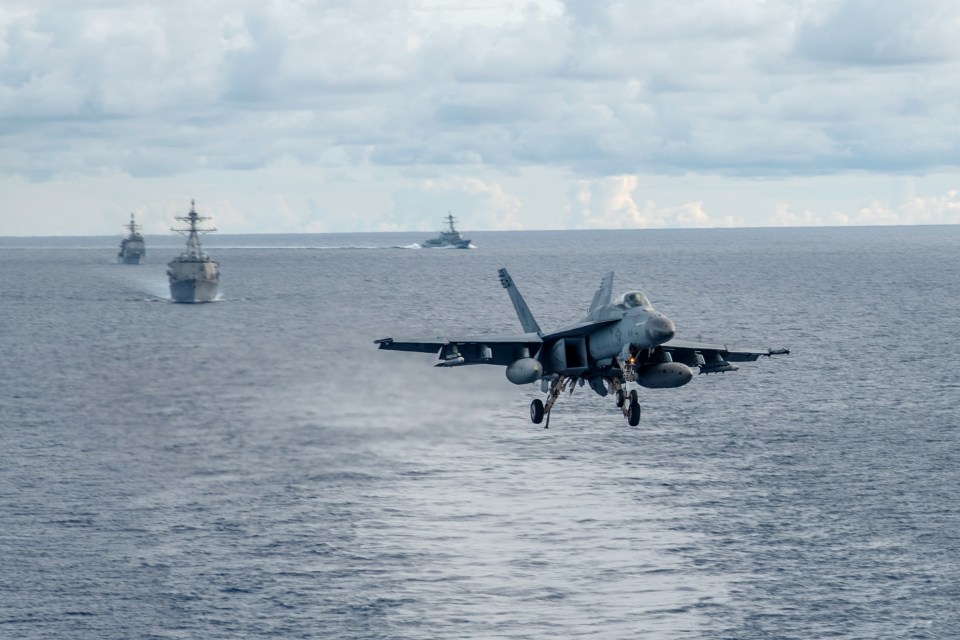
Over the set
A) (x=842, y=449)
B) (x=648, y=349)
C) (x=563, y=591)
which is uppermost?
(x=648, y=349)

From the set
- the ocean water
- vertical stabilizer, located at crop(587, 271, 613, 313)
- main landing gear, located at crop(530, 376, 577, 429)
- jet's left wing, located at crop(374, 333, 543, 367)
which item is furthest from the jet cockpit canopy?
the ocean water

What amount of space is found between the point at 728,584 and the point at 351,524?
3141cm

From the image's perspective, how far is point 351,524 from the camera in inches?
3912

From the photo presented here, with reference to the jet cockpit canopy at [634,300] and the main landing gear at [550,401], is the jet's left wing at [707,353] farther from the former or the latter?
the main landing gear at [550,401]

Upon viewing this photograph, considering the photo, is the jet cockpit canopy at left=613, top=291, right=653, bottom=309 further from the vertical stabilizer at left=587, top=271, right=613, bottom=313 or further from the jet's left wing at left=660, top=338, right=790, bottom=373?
the jet's left wing at left=660, top=338, right=790, bottom=373

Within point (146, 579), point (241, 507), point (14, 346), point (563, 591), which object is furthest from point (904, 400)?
point (14, 346)

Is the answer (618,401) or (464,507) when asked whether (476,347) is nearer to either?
(618,401)

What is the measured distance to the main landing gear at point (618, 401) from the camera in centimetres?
5388

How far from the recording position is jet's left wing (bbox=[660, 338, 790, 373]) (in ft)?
191

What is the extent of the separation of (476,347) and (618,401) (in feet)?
31.2

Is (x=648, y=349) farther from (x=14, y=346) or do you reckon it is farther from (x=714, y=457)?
(x=14, y=346)

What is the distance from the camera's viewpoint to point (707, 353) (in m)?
→ 60.7

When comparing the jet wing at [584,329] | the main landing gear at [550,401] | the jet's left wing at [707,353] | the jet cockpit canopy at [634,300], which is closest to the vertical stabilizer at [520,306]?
the main landing gear at [550,401]

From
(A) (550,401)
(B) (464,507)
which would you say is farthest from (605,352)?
(B) (464,507)
